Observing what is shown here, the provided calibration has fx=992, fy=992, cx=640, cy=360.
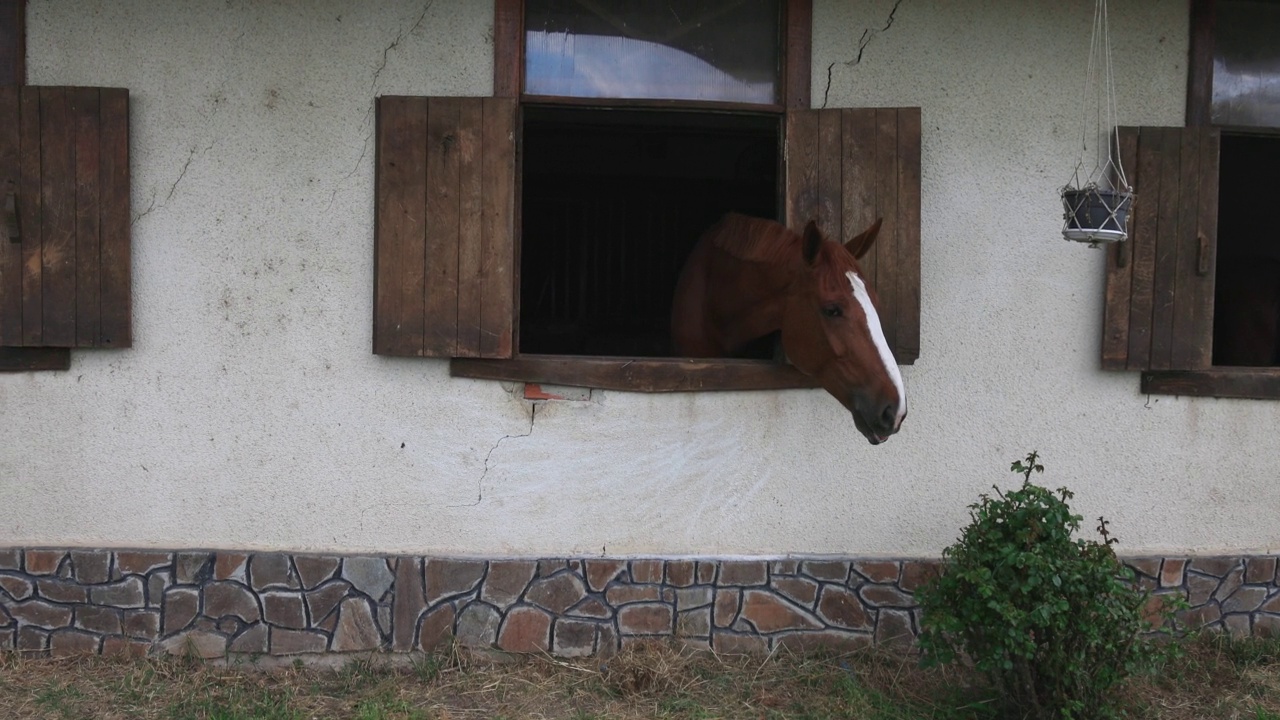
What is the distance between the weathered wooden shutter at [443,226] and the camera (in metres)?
3.90

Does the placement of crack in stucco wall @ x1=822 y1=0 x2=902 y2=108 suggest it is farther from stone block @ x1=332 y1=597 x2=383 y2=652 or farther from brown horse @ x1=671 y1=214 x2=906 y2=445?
stone block @ x1=332 y1=597 x2=383 y2=652

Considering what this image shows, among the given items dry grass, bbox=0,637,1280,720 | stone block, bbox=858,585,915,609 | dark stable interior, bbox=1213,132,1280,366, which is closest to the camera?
dry grass, bbox=0,637,1280,720

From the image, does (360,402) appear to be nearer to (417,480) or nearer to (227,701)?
(417,480)

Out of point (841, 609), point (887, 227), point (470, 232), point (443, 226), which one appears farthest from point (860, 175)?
point (841, 609)

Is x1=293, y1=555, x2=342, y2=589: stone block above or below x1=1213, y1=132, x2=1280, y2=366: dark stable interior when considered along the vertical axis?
below

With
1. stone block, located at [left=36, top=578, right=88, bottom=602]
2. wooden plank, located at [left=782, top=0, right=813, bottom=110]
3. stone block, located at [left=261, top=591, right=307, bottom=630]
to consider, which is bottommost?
stone block, located at [left=261, top=591, right=307, bottom=630]

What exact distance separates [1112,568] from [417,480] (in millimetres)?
2628

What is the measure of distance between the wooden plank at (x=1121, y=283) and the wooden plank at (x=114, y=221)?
396 cm

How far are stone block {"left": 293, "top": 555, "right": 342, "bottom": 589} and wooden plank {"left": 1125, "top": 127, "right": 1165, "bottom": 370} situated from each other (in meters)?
3.37

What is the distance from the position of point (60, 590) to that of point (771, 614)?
2.85 metres

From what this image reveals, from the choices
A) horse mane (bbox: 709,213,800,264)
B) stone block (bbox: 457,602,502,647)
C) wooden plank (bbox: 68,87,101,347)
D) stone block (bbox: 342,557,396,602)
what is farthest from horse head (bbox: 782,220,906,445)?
wooden plank (bbox: 68,87,101,347)

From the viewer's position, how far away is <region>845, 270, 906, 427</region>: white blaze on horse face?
3420mm

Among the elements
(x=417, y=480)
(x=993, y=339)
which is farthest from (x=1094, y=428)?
(x=417, y=480)

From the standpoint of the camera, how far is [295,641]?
398cm
